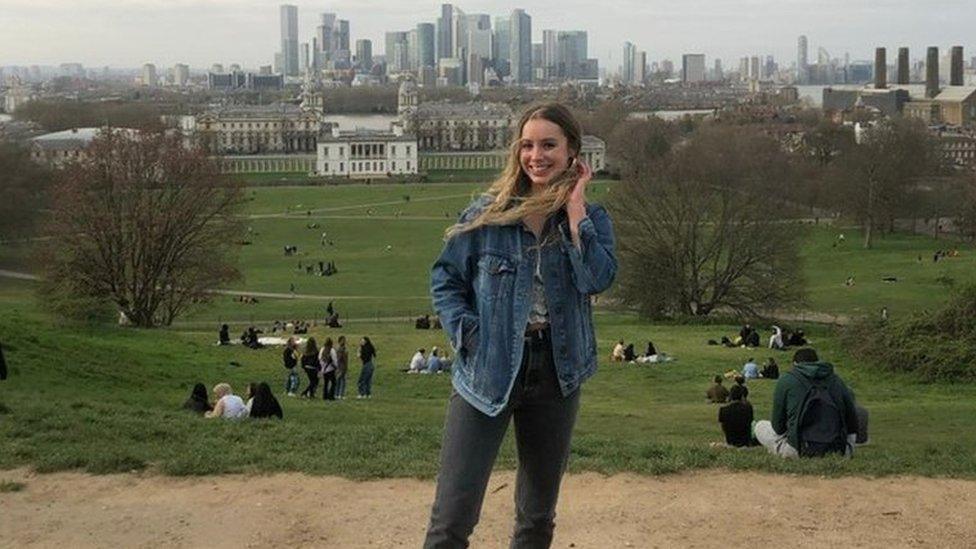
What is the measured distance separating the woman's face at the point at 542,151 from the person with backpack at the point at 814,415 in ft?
13.4

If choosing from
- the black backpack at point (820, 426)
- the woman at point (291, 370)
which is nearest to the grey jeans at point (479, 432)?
the black backpack at point (820, 426)

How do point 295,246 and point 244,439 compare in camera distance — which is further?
point 295,246

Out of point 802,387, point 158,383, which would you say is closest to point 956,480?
point 802,387

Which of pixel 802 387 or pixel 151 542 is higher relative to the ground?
pixel 802 387

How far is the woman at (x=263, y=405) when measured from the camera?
10.7m

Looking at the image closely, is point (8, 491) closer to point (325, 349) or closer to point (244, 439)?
point (244, 439)

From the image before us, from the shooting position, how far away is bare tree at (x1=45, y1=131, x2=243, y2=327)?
27891 mm

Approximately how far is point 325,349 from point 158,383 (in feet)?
7.43

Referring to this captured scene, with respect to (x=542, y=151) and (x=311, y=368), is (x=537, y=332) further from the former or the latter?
(x=311, y=368)

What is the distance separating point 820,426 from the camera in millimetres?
7902

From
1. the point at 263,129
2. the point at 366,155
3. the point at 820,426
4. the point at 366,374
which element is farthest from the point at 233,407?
the point at 263,129

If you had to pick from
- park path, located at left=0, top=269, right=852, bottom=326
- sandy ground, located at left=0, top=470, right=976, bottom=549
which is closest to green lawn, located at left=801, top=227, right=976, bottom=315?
park path, located at left=0, top=269, right=852, bottom=326

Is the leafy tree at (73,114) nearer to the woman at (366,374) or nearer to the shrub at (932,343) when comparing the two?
the shrub at (932,343)

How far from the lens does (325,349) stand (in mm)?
15734
